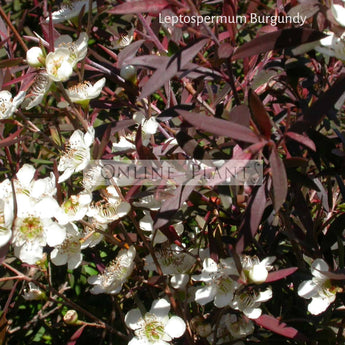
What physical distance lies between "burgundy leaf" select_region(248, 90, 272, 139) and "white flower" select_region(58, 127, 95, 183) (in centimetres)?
34

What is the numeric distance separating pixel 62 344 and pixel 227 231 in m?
0.72

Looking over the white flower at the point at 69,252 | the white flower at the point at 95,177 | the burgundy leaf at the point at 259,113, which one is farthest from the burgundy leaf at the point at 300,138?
the white flower at the point at 69,252

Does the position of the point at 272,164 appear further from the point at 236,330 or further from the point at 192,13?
the point at 236,330

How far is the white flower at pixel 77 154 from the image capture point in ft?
3.16

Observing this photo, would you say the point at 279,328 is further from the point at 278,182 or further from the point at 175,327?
the point at 278,182

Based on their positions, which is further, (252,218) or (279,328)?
(279,328)

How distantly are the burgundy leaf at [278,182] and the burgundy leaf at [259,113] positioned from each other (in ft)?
0.18

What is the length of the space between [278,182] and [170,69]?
0.86 feet

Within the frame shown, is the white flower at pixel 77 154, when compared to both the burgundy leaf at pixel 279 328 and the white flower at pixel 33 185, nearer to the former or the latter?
the white flower at pixel 33 185

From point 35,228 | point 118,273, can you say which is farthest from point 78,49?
point 118,273

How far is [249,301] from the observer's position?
99cm

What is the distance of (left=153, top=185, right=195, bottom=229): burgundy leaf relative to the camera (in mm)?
871

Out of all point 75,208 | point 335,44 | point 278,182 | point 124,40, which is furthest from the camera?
point 124,40

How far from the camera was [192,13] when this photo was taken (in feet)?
2.64
